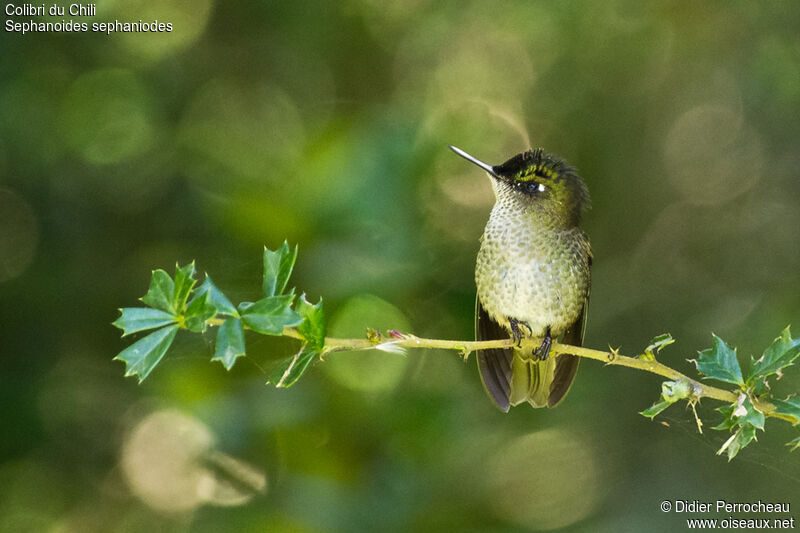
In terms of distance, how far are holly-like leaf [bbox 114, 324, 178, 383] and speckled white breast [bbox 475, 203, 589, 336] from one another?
1093 millimetres

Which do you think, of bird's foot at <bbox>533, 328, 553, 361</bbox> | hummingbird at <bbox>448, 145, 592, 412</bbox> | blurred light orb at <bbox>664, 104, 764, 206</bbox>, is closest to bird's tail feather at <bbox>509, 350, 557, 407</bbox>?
hummingbird at <bbox>448, 145, 592, 412</bbox>

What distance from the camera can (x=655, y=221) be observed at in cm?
443

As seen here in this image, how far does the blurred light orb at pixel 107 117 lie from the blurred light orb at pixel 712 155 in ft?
8.70

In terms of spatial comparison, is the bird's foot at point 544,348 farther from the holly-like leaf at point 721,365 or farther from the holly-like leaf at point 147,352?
the holly-like leaf at point 147,352

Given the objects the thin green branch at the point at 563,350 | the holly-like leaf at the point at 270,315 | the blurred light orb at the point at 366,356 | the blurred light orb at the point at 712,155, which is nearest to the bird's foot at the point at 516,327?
the thin green branch at the point at 563,350

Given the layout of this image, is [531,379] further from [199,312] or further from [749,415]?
[199,312]

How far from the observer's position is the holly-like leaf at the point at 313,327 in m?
1.31

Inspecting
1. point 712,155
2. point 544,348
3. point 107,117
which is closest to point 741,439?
point 544,348

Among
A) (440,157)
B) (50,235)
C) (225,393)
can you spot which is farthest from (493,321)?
(50,235)

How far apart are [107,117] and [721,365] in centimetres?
295

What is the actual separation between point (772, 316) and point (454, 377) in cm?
133

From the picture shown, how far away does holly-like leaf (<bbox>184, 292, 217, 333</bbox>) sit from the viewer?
1.22 metres

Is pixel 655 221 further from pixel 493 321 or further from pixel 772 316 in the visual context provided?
pixel 493 321

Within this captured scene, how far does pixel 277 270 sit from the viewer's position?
1317 millimetres
